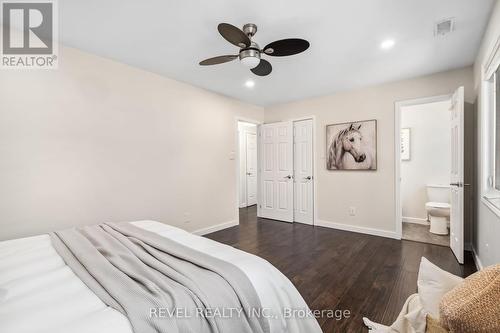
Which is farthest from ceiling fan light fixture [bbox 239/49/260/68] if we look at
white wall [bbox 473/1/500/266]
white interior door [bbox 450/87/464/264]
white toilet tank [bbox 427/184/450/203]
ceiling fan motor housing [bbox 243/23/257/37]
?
white toilet tank [bbox 427/184/450/203]

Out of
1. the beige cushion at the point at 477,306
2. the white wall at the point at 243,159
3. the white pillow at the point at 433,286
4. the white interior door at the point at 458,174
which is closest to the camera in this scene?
the beige cushion at the point at 477,306

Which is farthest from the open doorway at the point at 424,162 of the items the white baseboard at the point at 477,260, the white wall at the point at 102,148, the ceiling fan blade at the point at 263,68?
the white wall at the point at 102,148

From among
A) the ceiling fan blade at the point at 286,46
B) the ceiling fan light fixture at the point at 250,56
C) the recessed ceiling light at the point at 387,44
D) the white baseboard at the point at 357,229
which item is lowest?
the white baseboard at the point at 357,229

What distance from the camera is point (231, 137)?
4.38 m

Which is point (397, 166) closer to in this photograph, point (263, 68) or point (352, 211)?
point (352, 211)

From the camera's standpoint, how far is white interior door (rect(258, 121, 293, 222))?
4797 mm

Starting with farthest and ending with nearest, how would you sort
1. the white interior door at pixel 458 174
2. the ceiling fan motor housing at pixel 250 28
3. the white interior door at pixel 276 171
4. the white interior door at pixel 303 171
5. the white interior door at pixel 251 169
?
the white interior door at pixel 251 169 → the white interior door at pixel 276 171 → the white interior door at pixel 303 171 → the white interior door at pixel 458 174 → the ceiling fan motor housing at pixel 250 28

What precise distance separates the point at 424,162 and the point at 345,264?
3.13 metres

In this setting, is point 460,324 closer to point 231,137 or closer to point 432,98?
point 432,98

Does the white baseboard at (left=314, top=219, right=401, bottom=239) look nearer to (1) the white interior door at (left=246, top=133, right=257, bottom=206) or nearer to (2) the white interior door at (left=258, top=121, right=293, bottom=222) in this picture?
(2) the white interior door at (left=258, top=121, right=293, bottom=222)

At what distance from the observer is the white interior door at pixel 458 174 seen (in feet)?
8.73

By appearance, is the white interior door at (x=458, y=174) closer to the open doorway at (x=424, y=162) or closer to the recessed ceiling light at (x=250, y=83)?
the open doorway at (x=424, y=162)

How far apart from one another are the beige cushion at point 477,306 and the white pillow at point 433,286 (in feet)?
1.11

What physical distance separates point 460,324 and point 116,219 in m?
3.13
